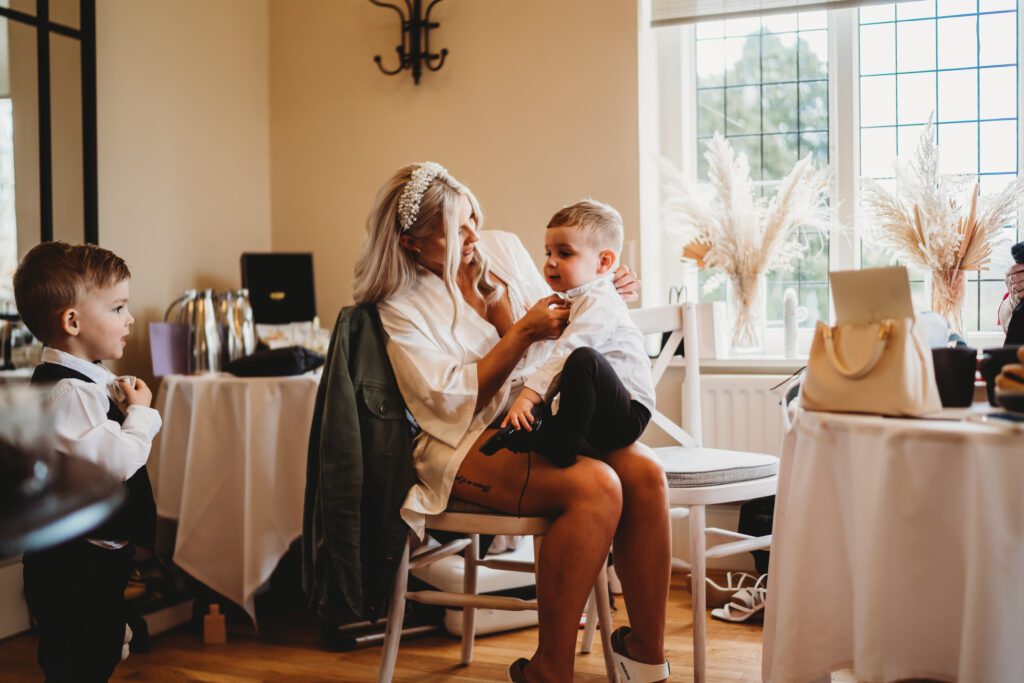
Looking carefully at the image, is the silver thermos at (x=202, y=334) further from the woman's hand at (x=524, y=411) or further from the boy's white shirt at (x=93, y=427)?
the woman's hand at (x=524, y=411)

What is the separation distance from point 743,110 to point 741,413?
1148mm

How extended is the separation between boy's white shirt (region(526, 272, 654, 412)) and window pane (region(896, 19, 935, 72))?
5.89ft

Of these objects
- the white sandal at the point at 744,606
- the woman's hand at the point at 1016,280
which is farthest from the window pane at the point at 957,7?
the white sandal at the point at 744,606

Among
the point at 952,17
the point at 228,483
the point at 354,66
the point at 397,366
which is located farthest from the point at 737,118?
the point at 228,483

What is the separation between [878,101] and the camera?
10.3 ft

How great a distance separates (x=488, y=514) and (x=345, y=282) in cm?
186

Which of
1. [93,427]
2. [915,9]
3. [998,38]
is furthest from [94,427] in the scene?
[998,38]

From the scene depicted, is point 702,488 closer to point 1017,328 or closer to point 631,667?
point 631,667

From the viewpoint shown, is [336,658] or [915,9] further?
[915,9]

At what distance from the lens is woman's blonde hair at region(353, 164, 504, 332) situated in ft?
6.66

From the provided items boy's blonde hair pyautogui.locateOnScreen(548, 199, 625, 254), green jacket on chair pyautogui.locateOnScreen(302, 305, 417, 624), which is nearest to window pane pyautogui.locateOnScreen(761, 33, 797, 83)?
boy's blonde hair pyautogui.locateOnScreen(548, 199, 625, 254)

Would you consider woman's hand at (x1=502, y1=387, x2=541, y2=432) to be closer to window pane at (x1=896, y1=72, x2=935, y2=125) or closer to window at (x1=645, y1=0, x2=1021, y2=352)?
window at (x1=645, y1=0, x2=1021, y2=352)

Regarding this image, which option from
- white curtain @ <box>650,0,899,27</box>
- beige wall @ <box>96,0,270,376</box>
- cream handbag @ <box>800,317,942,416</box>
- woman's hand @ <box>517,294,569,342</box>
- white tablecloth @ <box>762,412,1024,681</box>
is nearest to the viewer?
white tablecloth @ <box>762,412,1024,681</box>

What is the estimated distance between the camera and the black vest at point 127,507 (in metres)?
1.66
